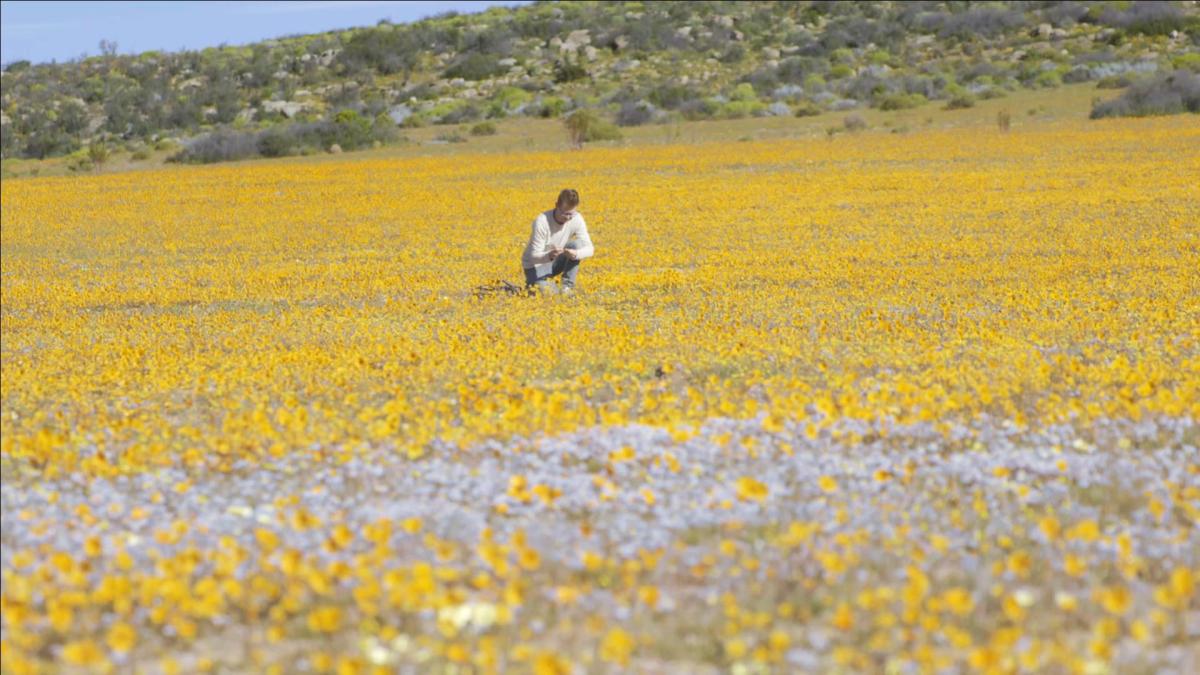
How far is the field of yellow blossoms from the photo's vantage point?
5094mm

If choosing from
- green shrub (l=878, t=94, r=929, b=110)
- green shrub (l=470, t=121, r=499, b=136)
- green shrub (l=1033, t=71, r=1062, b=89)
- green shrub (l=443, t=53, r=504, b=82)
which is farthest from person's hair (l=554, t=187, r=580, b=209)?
green shrub (l=443, t=53, r=504, b=82)

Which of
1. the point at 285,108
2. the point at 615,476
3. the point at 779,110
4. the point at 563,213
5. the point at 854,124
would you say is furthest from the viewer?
the point at 285,108

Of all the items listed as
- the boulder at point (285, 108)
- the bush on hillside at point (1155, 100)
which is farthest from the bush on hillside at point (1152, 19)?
the boulder at point (285, 108)

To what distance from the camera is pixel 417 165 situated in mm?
36281

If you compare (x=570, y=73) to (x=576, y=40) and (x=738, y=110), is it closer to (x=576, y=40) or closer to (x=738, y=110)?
(x=576, y=40)

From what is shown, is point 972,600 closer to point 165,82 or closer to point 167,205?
point 167,205

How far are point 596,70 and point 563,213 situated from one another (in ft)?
186

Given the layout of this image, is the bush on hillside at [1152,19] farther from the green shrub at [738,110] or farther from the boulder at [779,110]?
the boulder at [779,110]

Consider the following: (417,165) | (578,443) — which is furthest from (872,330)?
(417,165)

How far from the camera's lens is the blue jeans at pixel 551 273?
45.6 ft

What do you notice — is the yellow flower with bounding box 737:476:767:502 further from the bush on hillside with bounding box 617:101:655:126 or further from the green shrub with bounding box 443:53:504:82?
the green shrub with bounding box 443:53:504:82

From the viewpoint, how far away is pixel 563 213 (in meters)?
13.2

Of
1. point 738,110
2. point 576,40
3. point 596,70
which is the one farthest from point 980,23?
point 738,110

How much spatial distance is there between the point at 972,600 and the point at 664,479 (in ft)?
6.04
